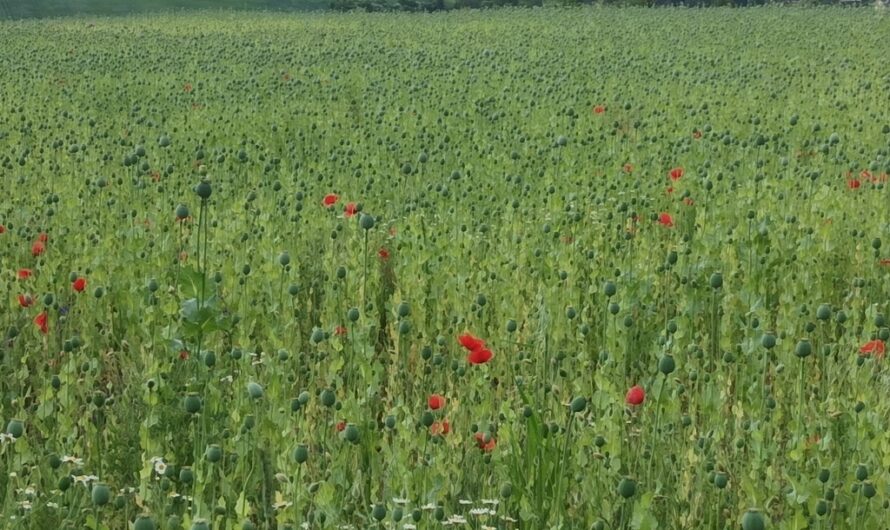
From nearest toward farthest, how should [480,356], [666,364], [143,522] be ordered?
[143,522] → [666,364] → [480,356]

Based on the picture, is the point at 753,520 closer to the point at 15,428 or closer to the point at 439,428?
the point at 439,428

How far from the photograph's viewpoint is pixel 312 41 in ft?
84.2

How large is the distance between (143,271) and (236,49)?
17377 millimetres

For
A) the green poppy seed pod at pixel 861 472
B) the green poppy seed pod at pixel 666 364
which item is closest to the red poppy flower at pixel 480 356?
the green poppy seed pod at pixel 666 364

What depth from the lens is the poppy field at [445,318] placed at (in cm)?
323

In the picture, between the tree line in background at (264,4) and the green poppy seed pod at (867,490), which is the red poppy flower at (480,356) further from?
the tree line in background at (264,4)

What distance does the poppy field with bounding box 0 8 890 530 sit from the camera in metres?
3.23

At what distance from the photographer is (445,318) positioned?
522 centimetres

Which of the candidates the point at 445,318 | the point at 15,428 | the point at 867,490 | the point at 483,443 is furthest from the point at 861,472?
the point at 445,318

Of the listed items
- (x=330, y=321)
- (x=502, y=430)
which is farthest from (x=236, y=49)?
(x=502, y=430)

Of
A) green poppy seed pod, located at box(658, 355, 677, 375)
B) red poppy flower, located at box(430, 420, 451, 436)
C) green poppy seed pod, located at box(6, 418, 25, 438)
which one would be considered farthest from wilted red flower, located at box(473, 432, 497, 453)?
green poppy seed pod, located at box(6, 418, 25, 438)

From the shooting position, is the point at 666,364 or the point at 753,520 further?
the point at 666,364

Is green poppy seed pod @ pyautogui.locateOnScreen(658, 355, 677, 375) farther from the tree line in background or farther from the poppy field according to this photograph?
the tree line in background

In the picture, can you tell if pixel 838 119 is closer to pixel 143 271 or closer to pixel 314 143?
pixel 314 143
